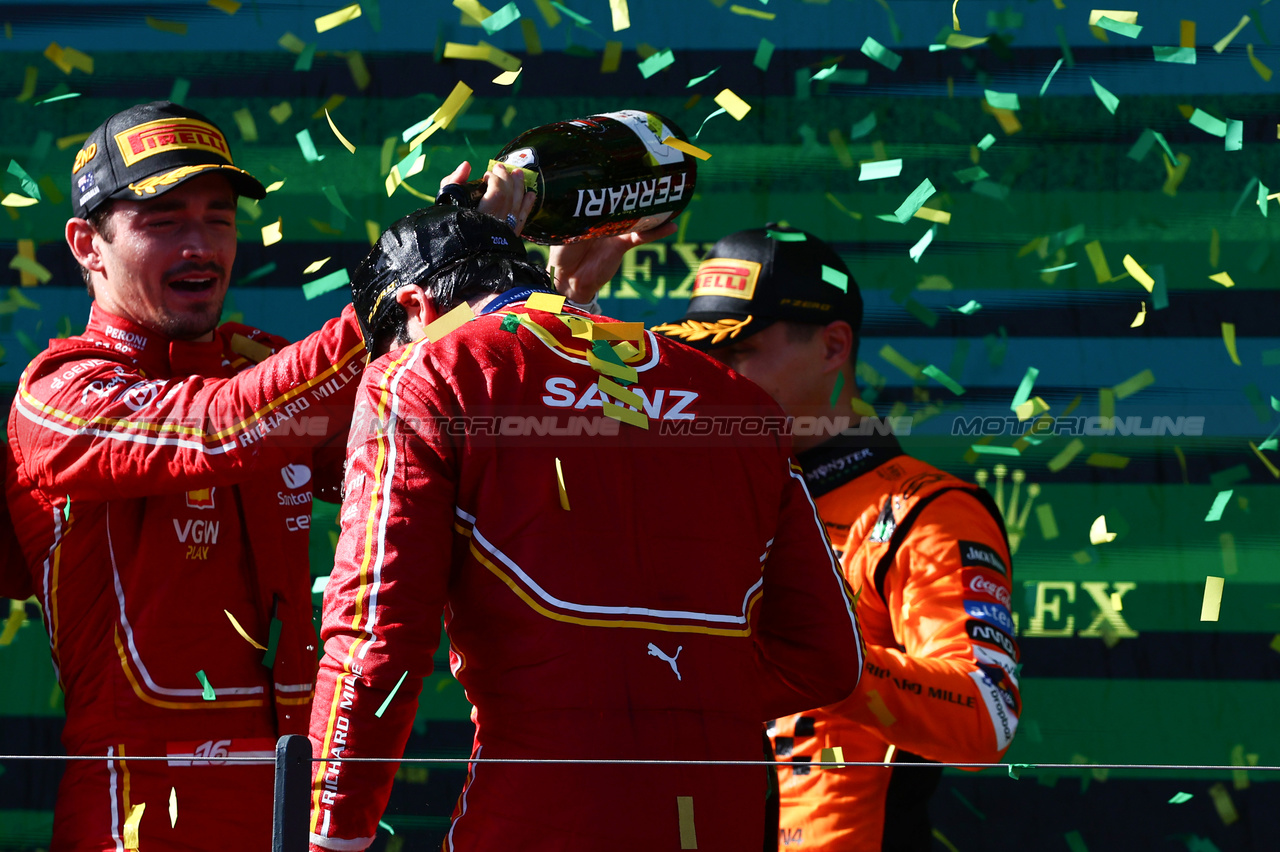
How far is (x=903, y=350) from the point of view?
9.00 ft

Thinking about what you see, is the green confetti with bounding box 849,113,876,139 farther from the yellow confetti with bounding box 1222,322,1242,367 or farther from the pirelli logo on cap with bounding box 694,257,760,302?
the yellow confetti with bounding box 1222,322,1242,367

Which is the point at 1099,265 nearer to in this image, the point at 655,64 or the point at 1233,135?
the point at 1233,135

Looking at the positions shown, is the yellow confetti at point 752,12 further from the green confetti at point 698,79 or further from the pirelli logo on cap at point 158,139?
the pirelli logo on cap at point 158,139

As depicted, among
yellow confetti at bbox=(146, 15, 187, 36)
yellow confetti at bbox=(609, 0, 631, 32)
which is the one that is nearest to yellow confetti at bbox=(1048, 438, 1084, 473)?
yellow confetti at bbox=(609, 0, 631, 32)

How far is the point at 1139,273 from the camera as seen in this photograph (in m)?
2.75

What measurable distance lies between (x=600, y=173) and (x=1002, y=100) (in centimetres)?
129

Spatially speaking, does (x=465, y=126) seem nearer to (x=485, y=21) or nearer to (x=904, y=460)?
(x=485, y=21)

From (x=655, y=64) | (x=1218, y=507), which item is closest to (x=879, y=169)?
(x=655, y=64)

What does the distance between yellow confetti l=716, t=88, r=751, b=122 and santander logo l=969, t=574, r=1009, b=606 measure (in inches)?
50.8

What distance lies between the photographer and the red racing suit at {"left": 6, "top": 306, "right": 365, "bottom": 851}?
178cm

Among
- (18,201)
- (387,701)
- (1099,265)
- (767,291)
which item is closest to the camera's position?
(387,701)

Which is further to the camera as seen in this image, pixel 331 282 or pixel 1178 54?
pixel 1178 54

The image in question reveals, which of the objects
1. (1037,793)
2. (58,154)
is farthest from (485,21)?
(1037,793)

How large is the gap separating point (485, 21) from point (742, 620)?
6.26 ft
